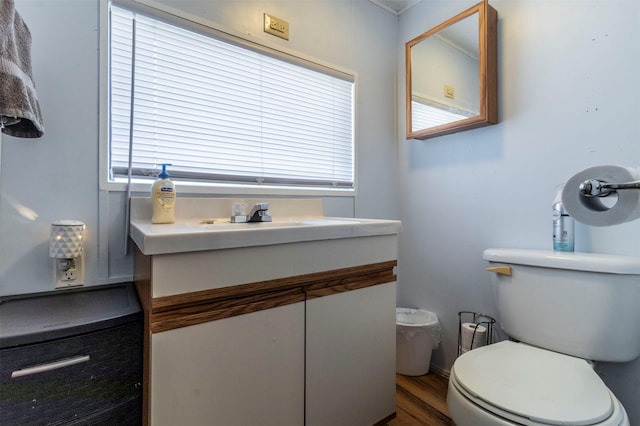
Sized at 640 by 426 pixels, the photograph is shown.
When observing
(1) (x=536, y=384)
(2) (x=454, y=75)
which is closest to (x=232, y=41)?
(2) (x=454, y=75)

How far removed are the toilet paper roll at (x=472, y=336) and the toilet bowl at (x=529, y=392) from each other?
1.25 feet

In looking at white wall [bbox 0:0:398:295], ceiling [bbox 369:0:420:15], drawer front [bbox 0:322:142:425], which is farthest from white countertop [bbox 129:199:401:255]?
ceiling [bbox 369:0:420:15]

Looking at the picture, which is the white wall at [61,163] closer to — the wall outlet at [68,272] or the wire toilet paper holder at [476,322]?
the wall outlet at [68,272]

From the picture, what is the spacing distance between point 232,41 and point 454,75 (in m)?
1.08

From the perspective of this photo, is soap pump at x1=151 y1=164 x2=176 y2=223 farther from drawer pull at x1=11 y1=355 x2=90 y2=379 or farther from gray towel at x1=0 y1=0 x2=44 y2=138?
drawer pull at x1=11 y1=355 x2=90 y2=379

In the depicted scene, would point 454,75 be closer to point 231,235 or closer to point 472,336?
point 472,336

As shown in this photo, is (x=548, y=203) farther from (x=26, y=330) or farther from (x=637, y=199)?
(x=26, y=330)

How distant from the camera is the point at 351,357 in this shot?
1150mm

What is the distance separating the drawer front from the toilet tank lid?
1.31m

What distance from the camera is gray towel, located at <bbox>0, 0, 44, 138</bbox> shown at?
0.76 meters

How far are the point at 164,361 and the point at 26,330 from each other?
321 millimetres

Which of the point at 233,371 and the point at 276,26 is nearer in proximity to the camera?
the point at 233,371

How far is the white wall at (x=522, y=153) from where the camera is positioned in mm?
1147

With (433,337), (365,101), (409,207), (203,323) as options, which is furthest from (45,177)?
(433,337)
